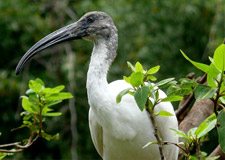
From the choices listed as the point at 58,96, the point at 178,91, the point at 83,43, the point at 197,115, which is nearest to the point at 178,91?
the point at 178,91

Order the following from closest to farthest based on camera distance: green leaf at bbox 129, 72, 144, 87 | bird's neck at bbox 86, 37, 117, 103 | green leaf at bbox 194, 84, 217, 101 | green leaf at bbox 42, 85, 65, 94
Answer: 1. green leaf at bbox 194, 84, 217, 101
2. green leaf at bbox 129, 72, 144, 87
3. green leaf at bbox 42, 85, 65, 94
4. bird's neck at bbox 86, 37, 117, 103

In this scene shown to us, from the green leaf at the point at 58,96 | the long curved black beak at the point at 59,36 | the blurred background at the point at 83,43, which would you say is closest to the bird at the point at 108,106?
the long curved black beak at the point at 59,36

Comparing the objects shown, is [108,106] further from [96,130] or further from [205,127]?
[205,127]

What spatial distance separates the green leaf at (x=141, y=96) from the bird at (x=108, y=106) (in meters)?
0.82

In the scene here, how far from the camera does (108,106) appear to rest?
9.29 feet

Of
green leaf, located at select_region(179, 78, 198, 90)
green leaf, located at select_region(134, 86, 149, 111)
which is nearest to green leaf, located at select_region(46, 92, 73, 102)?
green leaf, located at select_region(134, 86, 149, 111)

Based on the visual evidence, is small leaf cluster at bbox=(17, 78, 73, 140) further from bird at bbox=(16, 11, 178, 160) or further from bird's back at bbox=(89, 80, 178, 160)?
bird's back at bbox=(89, 80, 178, 160)

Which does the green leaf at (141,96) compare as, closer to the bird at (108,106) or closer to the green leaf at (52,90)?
the green leaf at (52,90)

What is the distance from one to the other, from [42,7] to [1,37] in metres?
0.77

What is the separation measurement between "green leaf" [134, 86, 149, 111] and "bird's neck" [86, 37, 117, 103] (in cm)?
82

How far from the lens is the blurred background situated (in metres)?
6.54

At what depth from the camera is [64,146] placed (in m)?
7.29

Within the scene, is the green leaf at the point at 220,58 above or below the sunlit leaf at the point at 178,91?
above

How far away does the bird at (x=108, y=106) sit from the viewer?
9.30ft
